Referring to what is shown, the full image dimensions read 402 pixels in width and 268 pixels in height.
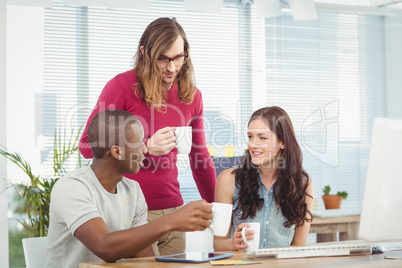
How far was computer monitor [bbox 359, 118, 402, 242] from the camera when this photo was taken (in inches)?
48.2

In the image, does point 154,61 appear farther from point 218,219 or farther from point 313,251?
point 313,251

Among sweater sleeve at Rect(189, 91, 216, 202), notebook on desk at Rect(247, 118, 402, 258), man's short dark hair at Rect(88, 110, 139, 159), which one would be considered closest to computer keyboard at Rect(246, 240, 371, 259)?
notebook on desk at Rect(247, 118, 402, 258)

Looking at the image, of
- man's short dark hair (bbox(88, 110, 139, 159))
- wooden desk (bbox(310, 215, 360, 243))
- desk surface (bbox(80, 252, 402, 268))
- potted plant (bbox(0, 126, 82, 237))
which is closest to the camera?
desk surface (bbox(80, 252, 402, 268))

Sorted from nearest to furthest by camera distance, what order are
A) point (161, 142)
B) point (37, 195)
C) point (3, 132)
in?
point (161, 142) → point (37, 195) → point (3, 132)

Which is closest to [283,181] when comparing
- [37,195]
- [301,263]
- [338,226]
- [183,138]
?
[183,138]

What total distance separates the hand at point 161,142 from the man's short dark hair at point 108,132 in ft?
0.87

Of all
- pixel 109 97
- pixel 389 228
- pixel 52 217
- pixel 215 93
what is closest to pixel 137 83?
pixel 109 97

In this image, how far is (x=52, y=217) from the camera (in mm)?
1608

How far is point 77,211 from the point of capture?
1464 mm

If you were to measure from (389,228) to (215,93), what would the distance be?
317 centimetres

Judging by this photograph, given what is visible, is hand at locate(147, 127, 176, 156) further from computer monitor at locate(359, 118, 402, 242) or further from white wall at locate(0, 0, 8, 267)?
white wall at locate(0, 0, 8, 267)

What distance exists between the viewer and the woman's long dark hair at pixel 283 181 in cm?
214

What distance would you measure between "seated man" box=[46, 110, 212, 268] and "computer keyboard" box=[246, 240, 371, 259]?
0.23m

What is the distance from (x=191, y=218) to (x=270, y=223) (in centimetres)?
85
